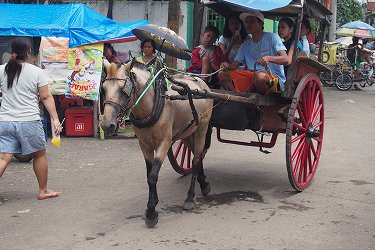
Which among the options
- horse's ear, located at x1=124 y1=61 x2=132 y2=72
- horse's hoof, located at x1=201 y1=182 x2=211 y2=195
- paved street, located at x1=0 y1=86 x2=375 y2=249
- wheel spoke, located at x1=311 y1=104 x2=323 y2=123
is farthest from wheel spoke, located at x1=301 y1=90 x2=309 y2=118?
horse's ear, located at x1=124 y1=61 x2=132 y2=72

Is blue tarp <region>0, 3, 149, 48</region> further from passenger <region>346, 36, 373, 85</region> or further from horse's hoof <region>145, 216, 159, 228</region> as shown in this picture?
passenger <region>346, 36, 373, 85</region>

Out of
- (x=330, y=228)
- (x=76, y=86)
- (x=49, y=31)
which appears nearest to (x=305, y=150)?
(x=330, y=228)

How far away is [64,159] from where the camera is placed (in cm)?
838

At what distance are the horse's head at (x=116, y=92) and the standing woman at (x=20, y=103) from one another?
127 centimetres

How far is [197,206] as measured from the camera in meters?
6.04

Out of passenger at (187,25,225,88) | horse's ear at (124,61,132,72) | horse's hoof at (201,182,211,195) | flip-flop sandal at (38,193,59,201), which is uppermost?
passenger at (187,25,225,88)

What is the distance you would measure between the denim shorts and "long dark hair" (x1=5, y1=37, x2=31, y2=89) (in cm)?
44

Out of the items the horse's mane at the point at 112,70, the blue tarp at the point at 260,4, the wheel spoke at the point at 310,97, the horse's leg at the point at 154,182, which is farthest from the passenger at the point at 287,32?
the horse's mane at the point at 112,70

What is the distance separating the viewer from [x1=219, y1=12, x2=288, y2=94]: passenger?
20.5 feet

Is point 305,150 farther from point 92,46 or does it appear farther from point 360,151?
point 92,46

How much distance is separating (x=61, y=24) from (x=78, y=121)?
6.18ft

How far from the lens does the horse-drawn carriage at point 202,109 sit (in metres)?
5.04

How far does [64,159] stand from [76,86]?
203 centimetres

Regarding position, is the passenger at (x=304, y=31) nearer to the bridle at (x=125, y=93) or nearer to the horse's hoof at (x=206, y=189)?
the horse's hoof at (x=206, y=189)
